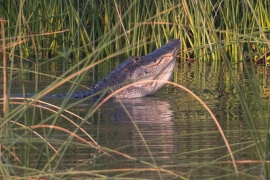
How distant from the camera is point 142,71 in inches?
309

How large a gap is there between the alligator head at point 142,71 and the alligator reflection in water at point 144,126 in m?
0.18

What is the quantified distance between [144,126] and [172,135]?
19.1 inches

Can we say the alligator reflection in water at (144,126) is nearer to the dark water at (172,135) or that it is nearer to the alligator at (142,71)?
the dark water at (172,135)

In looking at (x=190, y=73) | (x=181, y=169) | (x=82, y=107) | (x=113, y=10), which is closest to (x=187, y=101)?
(x=82, y=107)

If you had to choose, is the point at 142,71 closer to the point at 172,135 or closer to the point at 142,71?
the point at 142,71

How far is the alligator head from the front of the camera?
7488mm

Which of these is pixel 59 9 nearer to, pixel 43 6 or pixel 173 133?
pixel 43 6

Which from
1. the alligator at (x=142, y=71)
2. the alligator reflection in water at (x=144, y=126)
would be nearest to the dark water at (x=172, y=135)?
the alligator reflection in water at (x=144, y=126)

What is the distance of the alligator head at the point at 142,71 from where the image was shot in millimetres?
7488

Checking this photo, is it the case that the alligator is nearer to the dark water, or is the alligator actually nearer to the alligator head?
the alligator head

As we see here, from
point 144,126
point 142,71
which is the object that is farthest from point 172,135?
point 142,71

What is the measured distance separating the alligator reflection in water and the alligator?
7.1 inches

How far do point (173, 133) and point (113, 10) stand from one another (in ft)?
20.0

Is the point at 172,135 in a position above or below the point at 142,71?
below
